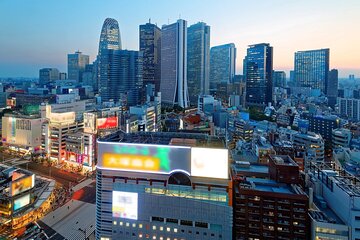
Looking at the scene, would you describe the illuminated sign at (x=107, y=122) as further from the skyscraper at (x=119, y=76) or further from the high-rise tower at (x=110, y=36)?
the high-rise tower at (x=110, y=36)

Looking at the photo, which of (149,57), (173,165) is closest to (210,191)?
(173,165)

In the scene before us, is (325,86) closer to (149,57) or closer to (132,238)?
(149,57)

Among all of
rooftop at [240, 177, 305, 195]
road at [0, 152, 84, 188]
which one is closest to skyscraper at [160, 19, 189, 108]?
road at [0, 152, 84, 188]

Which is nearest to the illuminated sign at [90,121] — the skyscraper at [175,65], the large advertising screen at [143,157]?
the large advertising screen at [143,157]

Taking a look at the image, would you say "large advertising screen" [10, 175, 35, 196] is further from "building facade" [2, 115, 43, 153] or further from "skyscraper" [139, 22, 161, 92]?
"skyscraper" [139, 22, 161, 92]

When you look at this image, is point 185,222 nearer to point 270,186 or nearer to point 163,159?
point 163,159

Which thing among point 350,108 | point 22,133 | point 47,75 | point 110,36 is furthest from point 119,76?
point 47,75
